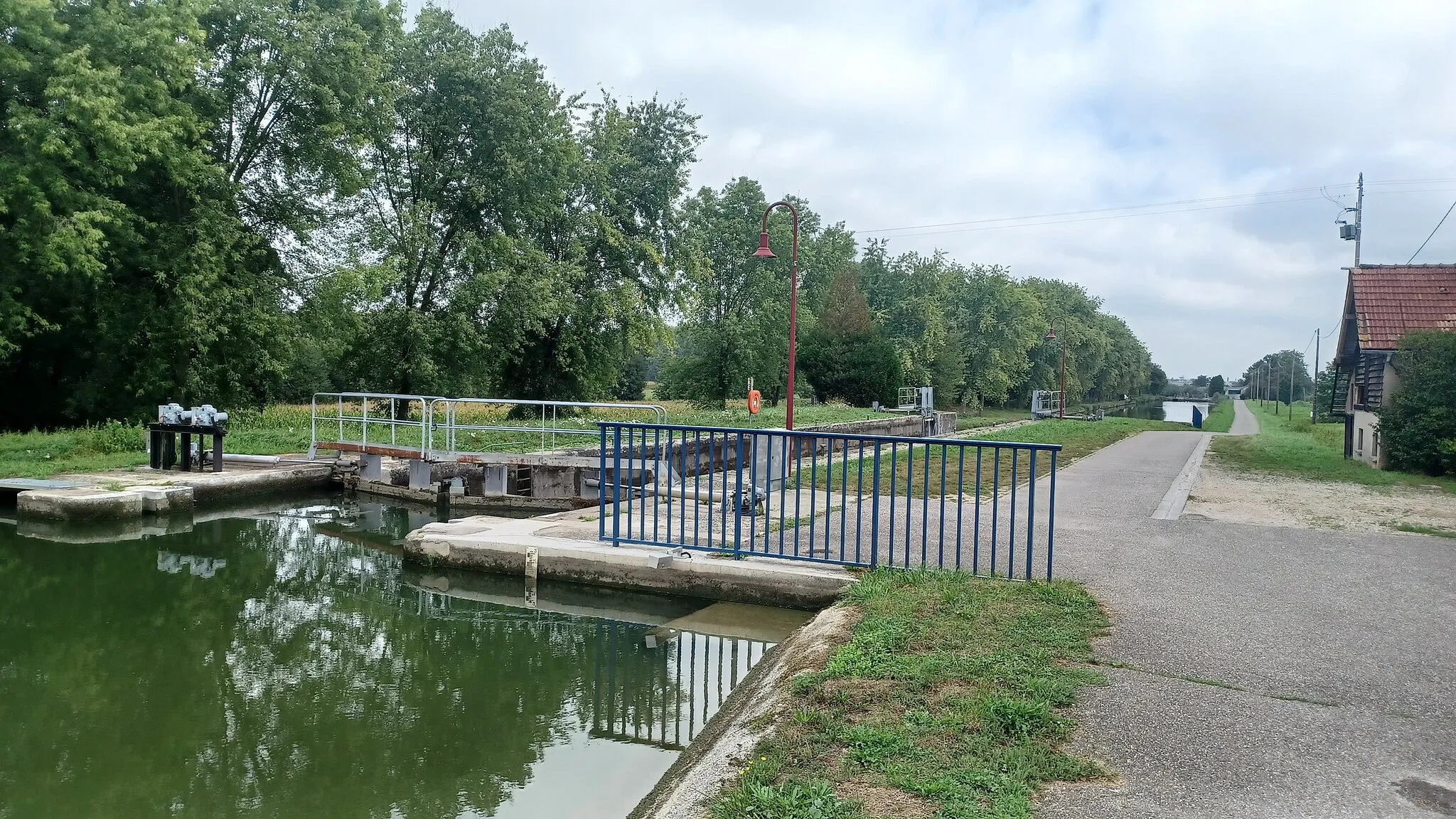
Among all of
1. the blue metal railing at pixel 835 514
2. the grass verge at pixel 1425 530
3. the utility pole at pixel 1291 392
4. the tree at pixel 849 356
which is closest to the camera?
the blue metal railing at pixel 835 514

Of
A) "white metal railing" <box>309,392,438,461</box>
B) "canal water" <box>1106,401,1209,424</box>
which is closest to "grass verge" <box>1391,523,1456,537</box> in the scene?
"white metal railing" <box>309,392,438,461</box>

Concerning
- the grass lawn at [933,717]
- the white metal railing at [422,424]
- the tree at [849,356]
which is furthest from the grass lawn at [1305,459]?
the tree at [849,356]

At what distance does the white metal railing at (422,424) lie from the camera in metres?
14.9

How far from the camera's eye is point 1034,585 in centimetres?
654

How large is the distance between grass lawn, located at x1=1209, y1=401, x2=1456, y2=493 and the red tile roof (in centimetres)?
294

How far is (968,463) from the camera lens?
19.3m

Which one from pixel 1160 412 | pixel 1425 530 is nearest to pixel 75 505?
pixel 1425 530

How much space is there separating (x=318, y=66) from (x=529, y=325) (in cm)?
824

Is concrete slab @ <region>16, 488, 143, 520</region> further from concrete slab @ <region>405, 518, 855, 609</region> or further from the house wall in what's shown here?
the house wall

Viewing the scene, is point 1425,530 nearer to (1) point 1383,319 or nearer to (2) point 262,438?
(1) point 1383,319

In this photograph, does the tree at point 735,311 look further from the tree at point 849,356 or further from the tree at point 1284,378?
the tree at point 1284,378

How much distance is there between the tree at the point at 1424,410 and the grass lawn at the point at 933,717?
589 inches

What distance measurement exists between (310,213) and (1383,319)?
25.7m

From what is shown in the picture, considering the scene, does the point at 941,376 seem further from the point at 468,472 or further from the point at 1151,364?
the point at 1151,364
